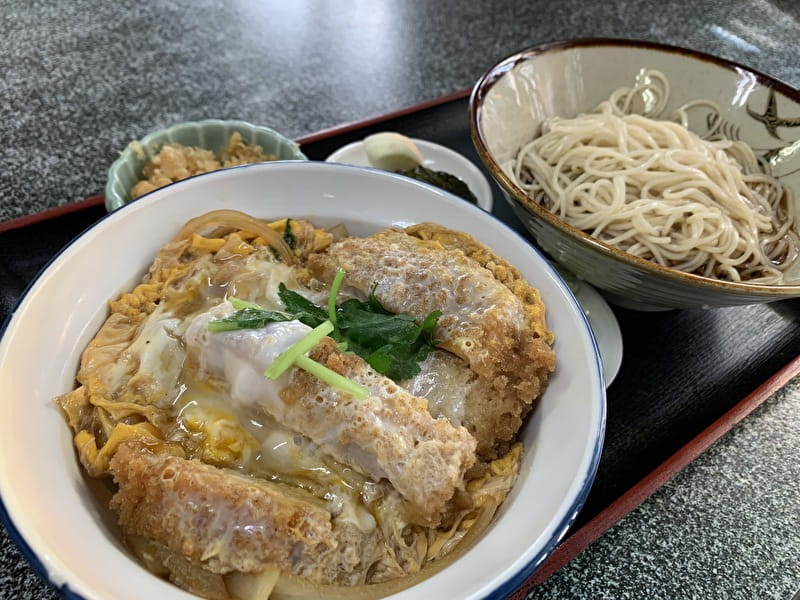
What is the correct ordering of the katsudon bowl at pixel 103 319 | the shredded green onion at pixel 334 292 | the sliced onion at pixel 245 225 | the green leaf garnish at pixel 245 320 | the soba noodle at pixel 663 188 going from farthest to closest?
the soba noodle at pixel 663 188
the sliced onion at pixel 245 225
the shredded green onion at pixel 334 292
the green leaf garnish at pixel 245 320
the katsudon bowl at pixel 103 319

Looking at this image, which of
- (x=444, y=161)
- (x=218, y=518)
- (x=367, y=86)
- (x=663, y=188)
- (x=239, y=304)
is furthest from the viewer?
(x=367, y=86)

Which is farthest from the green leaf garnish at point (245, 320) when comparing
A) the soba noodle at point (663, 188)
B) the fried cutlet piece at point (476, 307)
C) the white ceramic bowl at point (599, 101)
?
the soba noodle at point (663, 188)

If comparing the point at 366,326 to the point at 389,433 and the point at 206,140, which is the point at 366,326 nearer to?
the point at 389,433

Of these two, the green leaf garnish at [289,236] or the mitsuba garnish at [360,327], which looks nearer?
the mitsuba garnish at [360,327]

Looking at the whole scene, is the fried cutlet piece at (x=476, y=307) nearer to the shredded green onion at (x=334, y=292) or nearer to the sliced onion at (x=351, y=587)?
the shredded green onion at (x=334, y=292)

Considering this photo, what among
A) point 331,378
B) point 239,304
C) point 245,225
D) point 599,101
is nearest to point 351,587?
point 331,378

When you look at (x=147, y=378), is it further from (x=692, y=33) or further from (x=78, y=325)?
(x=692, y=33)

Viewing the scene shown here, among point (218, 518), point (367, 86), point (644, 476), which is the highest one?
point (218, 518)
